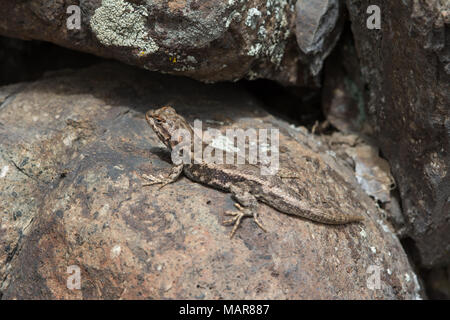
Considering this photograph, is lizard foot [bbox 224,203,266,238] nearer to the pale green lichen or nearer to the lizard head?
the lizard head

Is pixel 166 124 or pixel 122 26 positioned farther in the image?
pixel 166 124

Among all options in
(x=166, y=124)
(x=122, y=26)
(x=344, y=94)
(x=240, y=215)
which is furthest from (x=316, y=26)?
(x=240, y=215)

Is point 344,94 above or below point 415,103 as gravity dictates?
below

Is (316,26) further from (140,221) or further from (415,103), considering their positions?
(140,221)

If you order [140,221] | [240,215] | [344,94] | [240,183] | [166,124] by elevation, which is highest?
[344,94]

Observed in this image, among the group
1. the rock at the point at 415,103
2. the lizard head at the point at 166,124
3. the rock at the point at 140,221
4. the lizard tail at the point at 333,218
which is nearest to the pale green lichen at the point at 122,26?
the lizard head at the point at 166,124

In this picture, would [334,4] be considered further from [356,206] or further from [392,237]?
[392,237]

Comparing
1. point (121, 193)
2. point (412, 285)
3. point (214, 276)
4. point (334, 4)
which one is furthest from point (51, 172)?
point (412, 285)

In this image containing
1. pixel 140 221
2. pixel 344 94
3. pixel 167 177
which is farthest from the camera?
pixel 344 94

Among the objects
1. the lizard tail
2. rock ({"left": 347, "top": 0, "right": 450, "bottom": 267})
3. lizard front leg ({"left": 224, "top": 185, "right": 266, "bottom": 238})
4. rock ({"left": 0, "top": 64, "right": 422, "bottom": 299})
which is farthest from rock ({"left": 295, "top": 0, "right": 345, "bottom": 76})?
lizard front leg ({"left": 224, "top": 185, "right": 266, "bottom": 238})
